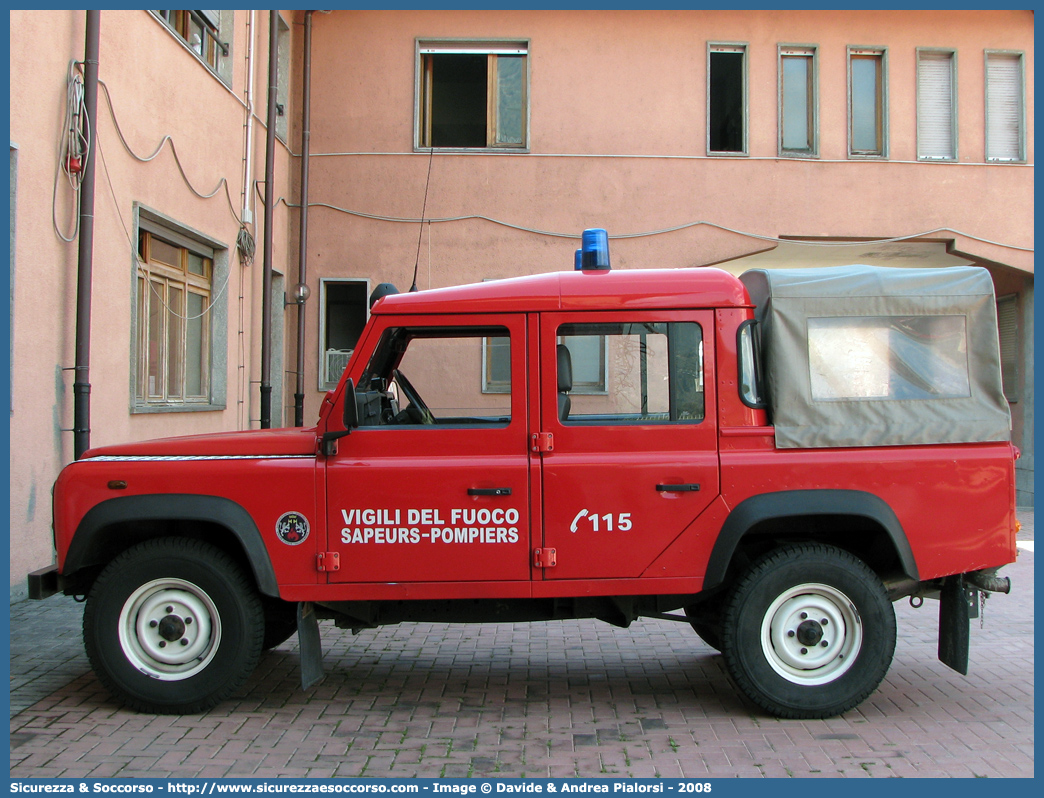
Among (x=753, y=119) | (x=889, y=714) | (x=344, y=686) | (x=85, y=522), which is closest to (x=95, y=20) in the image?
(x=85, y=522)

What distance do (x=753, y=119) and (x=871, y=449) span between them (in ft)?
30.2

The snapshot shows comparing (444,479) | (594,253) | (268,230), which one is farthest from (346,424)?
(268,230)

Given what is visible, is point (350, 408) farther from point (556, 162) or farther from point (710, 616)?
point (556, 162)

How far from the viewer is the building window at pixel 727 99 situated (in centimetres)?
1261

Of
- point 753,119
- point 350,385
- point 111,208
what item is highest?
point 753,119

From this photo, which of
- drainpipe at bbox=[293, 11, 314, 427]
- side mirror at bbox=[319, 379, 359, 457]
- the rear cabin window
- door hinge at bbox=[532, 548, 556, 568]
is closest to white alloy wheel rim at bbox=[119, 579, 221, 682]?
side mirror at bbox=[319, 379, 359, 457]

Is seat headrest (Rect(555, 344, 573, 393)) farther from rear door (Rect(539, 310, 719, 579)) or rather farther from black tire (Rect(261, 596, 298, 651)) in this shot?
black tire (Rect(261, 596, 298, 651))

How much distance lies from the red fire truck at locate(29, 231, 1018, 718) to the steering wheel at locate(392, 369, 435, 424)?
0.05 ft

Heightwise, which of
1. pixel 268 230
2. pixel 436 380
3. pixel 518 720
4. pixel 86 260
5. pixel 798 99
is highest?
pixel 798 99

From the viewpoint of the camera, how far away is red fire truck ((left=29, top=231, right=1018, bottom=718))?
443 centimetres

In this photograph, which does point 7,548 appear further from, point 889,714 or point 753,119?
point 753,119

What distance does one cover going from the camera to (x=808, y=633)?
14.6 ft

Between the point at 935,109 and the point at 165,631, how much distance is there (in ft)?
41.1

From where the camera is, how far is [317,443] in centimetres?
455
